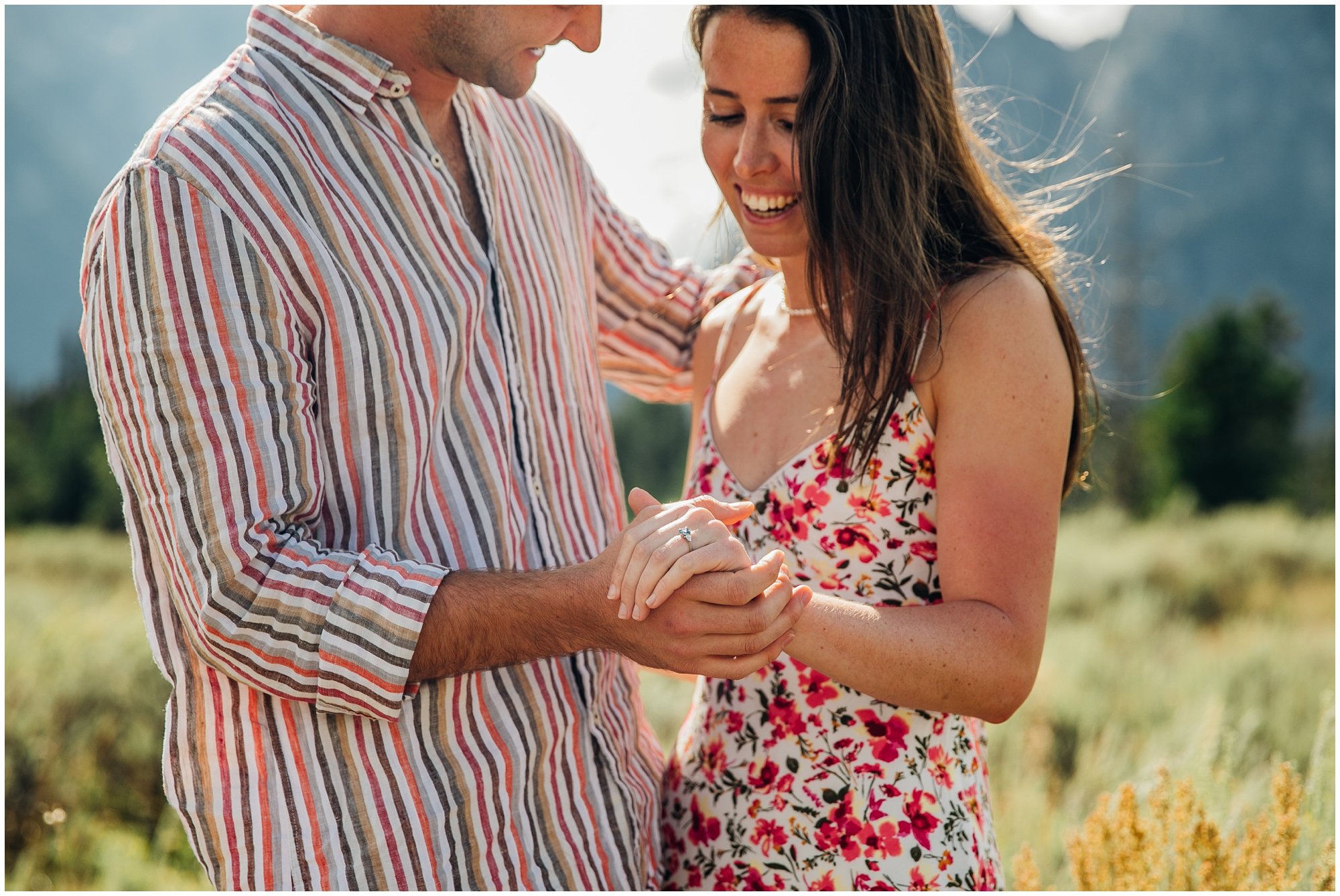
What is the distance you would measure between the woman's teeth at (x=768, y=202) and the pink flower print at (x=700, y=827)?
1188 mm

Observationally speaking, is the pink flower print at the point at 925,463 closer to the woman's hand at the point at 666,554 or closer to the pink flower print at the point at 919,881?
the woman's hand at the point at 666,554

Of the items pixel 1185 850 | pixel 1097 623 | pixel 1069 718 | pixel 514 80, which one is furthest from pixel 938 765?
pixel 1097 623

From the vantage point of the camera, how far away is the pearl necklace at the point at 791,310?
7.61 feet

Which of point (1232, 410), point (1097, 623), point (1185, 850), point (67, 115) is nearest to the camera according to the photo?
point (1185, 850)

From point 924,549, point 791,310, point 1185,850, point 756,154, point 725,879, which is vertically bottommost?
point 1185,850

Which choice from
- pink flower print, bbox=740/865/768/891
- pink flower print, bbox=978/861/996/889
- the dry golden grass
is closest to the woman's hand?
pink flower print, bbox=740/865/768/891

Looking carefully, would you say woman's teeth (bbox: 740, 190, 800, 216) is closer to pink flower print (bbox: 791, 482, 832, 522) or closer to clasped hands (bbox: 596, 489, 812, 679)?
pink flower print (bbox: 791, 482, 832, 522)

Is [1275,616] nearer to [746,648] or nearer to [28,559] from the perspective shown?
[746,648]

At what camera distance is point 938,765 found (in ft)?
6.75

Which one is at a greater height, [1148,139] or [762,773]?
[1148,139]

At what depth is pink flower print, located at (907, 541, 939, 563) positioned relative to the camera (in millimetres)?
2043

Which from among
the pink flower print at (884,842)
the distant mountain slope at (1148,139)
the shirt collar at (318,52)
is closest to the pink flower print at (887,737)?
the pink flower print at (884,842)

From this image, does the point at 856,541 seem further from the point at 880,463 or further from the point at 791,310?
the point at 791,310

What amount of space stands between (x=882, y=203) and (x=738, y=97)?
35cm
